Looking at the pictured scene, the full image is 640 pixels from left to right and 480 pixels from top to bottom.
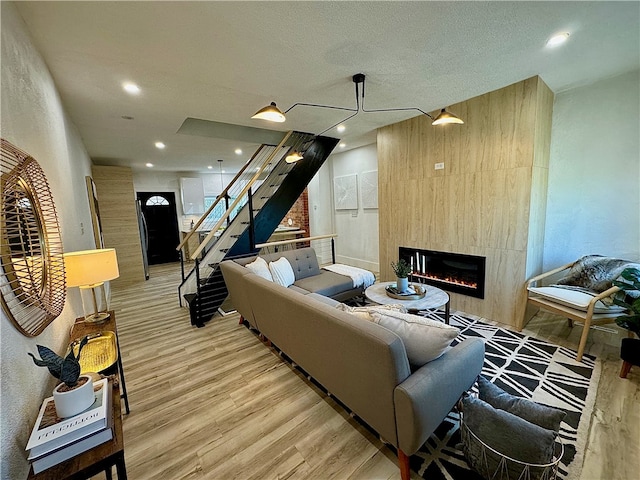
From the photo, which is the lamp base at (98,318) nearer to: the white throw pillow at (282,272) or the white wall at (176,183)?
the white throw pillow at (282,272)

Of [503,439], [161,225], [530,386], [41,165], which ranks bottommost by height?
[530,386]

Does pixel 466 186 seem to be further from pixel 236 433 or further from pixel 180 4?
pixel 236 433

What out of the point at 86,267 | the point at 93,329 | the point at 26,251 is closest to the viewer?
the point at 26,251

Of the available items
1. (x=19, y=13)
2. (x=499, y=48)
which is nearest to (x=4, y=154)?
(x=19, y=13)

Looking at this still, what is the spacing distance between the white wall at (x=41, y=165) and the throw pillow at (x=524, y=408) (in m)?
2.21

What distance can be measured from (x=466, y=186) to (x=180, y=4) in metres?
3.33

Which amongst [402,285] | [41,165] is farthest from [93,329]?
[402,285]

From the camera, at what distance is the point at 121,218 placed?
5641 mm

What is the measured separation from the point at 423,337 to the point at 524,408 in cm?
77

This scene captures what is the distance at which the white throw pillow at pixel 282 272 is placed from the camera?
3.36 metres

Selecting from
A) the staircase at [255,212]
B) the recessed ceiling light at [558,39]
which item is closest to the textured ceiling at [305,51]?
the recessed ceiling light at [558,39]

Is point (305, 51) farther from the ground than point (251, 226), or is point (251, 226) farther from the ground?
point (305, 51)

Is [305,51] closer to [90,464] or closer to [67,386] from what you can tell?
[67,386]

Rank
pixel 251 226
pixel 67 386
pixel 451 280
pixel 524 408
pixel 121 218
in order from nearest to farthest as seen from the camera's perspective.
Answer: pixel 67 386, pixel 524 408, pixel 451 280, pixel 251 226, pixel 121 218
